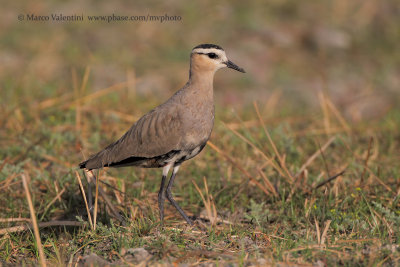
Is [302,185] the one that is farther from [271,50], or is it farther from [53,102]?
[271,50]

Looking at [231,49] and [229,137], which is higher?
[231,49]

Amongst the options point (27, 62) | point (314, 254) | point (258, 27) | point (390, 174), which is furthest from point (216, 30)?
point (314, 254)

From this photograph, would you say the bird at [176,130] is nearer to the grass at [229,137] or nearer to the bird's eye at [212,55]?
the bird's eye at [212,55]

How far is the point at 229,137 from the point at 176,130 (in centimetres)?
241

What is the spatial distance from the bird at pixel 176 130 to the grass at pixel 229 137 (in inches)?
14.1

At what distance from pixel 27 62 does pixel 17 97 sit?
2.17 m

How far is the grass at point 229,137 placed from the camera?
414 centimetres

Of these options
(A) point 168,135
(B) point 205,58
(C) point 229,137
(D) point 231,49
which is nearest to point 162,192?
(A) point 168,135

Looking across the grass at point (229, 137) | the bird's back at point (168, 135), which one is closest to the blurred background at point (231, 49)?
the grass at point (229, 137)

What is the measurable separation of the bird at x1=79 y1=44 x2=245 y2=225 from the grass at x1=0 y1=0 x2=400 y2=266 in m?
0.36

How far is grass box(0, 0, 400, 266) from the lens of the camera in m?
4.14

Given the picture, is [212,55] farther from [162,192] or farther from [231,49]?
[231,49]

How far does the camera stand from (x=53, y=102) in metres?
7.13

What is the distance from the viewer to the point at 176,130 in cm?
449
